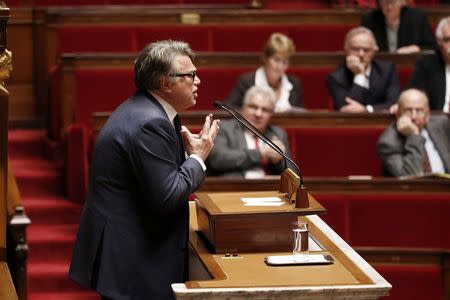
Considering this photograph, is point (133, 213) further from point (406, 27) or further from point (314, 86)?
point (406, 27)

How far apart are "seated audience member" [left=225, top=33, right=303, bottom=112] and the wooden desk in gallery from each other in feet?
4.17

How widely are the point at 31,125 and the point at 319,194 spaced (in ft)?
3.89

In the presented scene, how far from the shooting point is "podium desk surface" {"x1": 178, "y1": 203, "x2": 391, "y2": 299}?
1149mm

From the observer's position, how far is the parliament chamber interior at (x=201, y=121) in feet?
6.70

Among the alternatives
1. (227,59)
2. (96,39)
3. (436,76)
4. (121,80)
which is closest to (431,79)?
(436,76)

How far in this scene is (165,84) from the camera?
4.33 ft

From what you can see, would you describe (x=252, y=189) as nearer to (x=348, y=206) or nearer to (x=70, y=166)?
(x=348, y=206)

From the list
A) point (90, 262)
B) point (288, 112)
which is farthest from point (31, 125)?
point (90, 262)

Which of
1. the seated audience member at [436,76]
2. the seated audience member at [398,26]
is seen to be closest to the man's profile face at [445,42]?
the seated audience member at [436,76]

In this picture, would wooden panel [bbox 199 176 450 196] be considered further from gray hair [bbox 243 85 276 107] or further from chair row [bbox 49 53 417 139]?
chair row [bbox 49 53 417 139]

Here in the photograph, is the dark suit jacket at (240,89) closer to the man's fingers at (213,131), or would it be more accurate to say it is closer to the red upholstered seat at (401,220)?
the red upholstered seat at (401,220)

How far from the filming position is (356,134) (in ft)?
8.07

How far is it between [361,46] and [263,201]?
138 centimetres

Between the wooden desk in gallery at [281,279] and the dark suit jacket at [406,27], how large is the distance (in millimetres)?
1712
